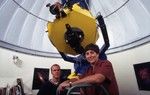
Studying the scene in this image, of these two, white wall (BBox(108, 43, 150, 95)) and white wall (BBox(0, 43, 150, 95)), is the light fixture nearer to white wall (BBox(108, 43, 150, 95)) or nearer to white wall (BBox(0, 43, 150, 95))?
white wall (BBox(0, 43, 150, 95))

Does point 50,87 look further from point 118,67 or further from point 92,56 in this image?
point 118,67

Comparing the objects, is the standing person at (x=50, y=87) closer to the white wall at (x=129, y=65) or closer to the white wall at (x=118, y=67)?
the white wall at (x=118, y=67)

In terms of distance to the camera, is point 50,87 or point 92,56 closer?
point 92,56

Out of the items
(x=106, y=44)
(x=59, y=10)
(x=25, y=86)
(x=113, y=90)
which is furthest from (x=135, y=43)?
(x=25, y=86)

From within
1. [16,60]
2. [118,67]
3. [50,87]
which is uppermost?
[16,60]

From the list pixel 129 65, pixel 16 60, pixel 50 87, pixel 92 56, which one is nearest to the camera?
pixel 92 56

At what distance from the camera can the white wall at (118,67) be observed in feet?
9.22

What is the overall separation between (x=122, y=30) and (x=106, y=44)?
1.20 metres

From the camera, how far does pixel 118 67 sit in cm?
314

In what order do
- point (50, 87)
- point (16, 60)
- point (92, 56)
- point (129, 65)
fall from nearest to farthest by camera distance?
point (92, 56) < point (50, 87) < point (129, 65) < point (16, 60)

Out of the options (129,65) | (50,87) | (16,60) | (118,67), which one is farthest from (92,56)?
(16,60)

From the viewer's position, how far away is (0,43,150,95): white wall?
9.22 ft

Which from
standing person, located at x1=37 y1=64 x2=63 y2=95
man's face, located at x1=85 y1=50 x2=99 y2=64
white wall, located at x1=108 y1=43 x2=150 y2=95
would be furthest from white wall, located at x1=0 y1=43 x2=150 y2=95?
man's face, located at x1=85 y1=50 x2=99 y2=64

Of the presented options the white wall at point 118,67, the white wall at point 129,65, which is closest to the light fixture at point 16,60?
the white wall at point 118,67
